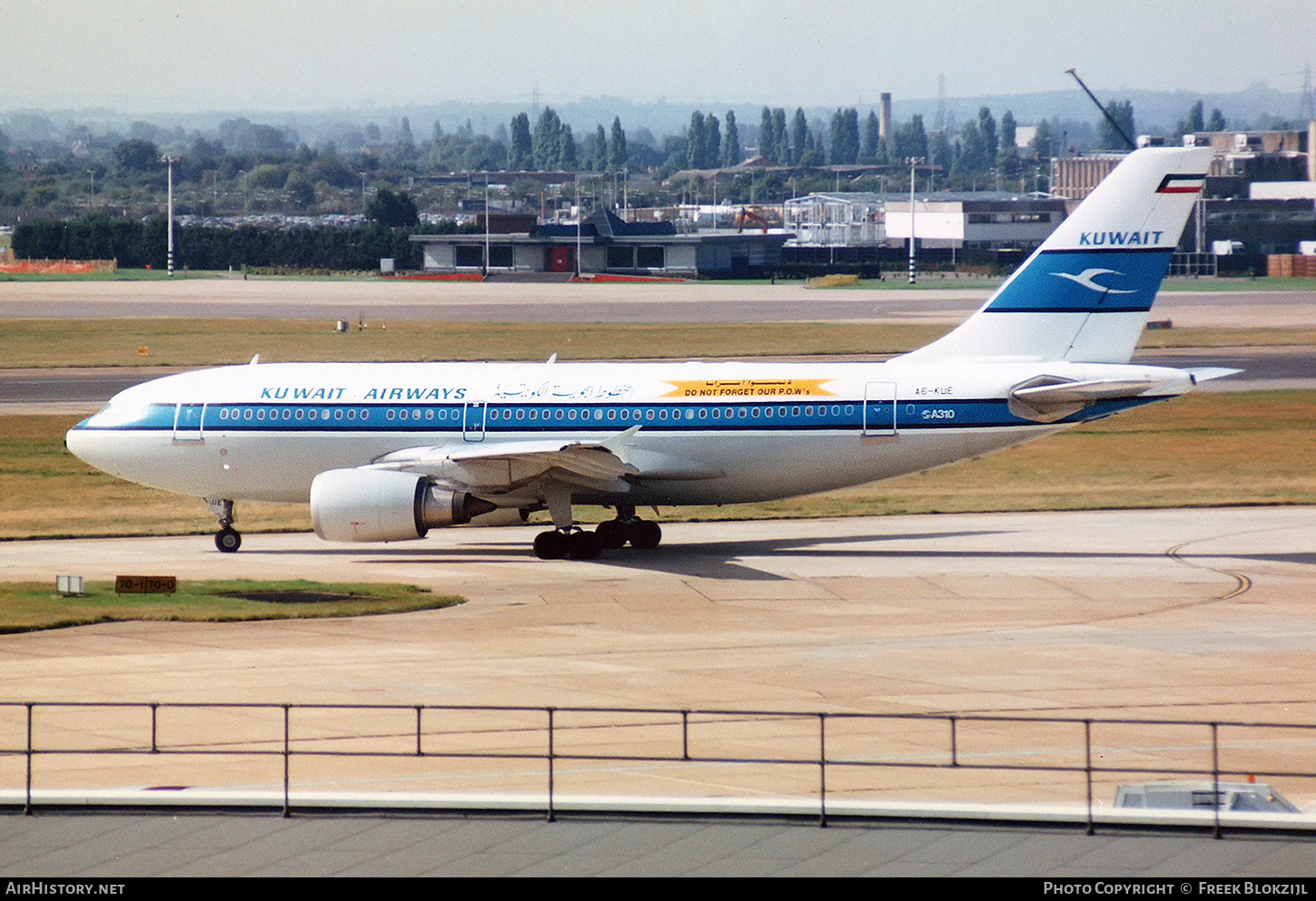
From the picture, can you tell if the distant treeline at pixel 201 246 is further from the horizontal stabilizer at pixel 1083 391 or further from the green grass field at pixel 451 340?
the horizontal stabilizer at pixel 1083 391

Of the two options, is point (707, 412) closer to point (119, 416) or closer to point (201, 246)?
point (119, 416)

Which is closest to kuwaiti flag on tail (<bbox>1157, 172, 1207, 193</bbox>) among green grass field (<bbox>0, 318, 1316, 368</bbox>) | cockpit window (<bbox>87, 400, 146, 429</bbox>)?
cockpit window (<bbox>87, 400, 146, 429</bbox>)

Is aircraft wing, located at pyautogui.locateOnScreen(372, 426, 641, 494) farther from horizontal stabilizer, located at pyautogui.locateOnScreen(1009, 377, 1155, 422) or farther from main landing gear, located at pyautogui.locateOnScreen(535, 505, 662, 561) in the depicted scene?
horizontal stabilizer, located at pyautogui.locateOnScreen(1009, 377, 1155, 422)

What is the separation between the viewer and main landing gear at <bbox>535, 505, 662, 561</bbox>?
139 feet

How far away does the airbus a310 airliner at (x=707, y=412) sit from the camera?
135 ft

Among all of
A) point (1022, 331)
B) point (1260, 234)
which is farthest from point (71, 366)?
point (1260, 234)

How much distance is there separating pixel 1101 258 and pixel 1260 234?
16262 centimetres

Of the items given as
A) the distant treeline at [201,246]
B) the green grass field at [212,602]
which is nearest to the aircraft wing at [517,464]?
the green grass field at [212,602]

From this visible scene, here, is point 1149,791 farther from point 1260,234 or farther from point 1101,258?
point 1260,234

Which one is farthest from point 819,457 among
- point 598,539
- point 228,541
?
point 228,541

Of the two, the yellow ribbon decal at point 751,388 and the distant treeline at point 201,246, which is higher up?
the distant treeline at point 201,246

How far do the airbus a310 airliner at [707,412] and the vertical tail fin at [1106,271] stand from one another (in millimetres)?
46

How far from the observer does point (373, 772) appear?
73.8 ft

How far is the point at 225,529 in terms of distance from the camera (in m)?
44.3
